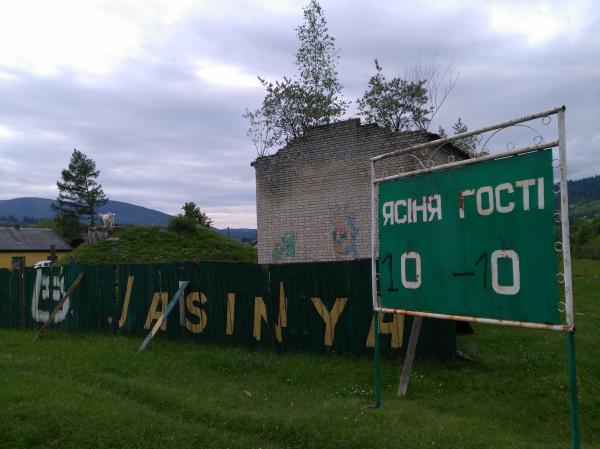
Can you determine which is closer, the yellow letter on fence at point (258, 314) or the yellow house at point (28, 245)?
the yellow letter on fence at point (258, 314)

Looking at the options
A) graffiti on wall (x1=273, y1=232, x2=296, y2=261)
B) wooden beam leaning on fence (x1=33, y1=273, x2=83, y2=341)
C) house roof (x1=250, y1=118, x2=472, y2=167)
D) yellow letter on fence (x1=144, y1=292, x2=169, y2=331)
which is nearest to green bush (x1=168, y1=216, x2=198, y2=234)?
house roof (x1=250, y1=118, x2=472, y2=167)

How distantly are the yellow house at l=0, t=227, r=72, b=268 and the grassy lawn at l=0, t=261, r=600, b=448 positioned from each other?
4745 cm

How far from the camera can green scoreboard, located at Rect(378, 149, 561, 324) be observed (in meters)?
4.09

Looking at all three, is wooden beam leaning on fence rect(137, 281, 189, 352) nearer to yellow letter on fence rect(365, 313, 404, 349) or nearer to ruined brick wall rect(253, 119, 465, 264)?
yellow letter on fence rect(365, 313, 404, 349)

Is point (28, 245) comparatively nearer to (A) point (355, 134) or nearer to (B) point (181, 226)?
(B) point (181, 226)

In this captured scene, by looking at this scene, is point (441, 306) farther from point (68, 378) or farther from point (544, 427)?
point (68, 378)

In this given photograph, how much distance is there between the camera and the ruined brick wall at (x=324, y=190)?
15367 mm

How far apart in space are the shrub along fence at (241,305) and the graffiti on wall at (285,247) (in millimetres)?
6887

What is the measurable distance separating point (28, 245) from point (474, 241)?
57.2 meters

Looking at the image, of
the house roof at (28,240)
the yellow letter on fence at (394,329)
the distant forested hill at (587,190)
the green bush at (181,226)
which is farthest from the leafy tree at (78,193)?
the distant forested hill at (587,190)

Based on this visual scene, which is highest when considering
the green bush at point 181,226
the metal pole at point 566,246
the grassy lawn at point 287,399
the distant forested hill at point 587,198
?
the distant forested hill at point 587,198

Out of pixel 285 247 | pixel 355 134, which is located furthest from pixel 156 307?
pixel 355 134

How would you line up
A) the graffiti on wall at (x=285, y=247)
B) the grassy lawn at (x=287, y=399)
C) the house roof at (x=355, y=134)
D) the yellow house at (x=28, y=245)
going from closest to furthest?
1. the grassy lawn at (x=287, y=399)
2. the house roof at (x=355, y=134)
3. the graffiti on wall at (x=285, y=247)
4. the yellow house at (x=28, y=245)

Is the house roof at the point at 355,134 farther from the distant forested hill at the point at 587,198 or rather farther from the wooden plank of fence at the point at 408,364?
the distant forested hill at the point at 587,198
